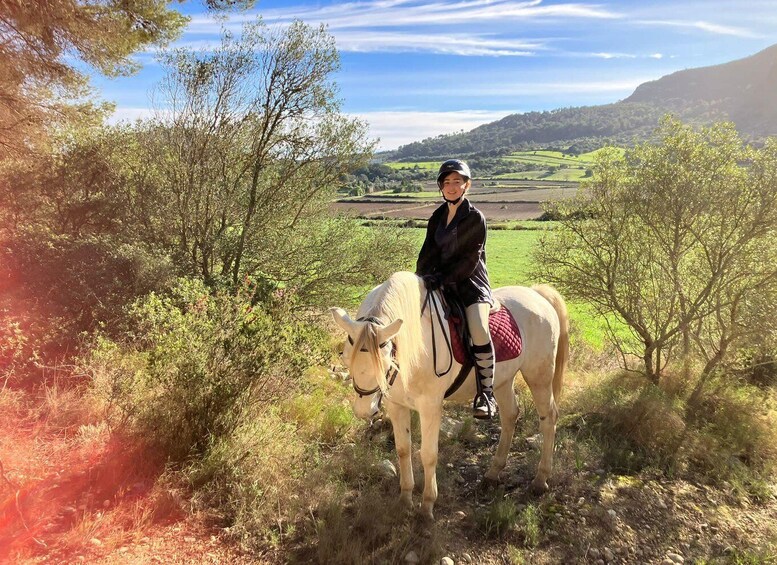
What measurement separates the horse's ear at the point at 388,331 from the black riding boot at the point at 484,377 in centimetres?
122

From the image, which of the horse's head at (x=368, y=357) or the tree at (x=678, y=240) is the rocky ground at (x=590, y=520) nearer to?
the horse's head at (x=368, y=357)

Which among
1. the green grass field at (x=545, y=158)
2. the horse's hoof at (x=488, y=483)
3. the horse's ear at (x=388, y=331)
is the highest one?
the green grass field at (x=545, y=158)

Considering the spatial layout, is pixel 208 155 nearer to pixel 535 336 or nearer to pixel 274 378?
pixel 274 378

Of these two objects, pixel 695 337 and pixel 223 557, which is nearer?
pixel 223 557

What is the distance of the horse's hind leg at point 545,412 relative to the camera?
414 cm

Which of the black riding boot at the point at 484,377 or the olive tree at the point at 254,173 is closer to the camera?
the black riding boot at the point at 484,377

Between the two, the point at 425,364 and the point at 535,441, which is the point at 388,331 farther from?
the point at 535,441

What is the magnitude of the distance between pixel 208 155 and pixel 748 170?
8794 millimetres

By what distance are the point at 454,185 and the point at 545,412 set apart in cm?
264

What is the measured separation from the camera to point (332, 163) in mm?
8398

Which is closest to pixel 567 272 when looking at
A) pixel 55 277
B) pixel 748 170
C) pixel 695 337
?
pixel 695 337

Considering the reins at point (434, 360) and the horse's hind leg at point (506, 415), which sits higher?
the reins at point (434, 360)

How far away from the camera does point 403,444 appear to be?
3.53 metres

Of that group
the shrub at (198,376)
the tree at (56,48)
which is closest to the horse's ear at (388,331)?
the shrub at (198,376)
